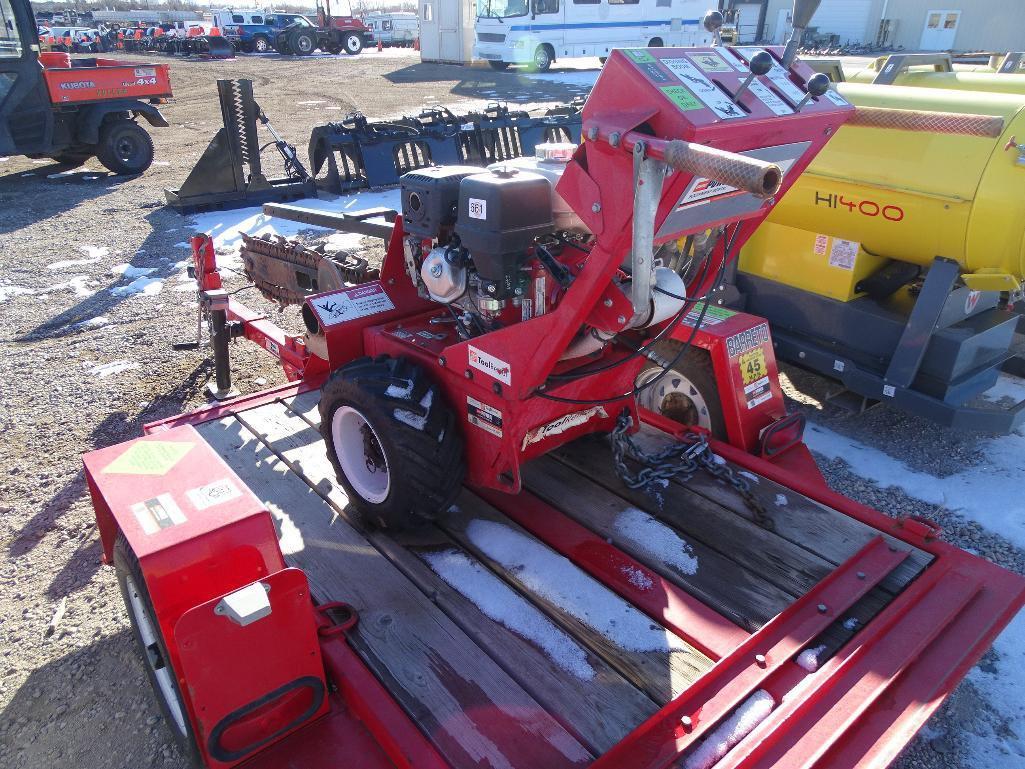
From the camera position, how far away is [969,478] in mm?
3910

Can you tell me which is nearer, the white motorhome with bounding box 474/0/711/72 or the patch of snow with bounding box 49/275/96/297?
the patch of snow with bounding box 49/275/96/297

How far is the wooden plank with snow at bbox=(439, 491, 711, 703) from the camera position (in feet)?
7.41

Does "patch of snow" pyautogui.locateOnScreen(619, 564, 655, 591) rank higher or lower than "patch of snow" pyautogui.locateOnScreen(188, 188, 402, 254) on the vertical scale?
higher

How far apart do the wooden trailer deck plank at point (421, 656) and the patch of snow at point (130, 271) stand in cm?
457

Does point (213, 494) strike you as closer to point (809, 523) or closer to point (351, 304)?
point (351, 304)

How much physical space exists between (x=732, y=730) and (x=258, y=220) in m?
7.88

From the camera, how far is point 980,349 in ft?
13.6

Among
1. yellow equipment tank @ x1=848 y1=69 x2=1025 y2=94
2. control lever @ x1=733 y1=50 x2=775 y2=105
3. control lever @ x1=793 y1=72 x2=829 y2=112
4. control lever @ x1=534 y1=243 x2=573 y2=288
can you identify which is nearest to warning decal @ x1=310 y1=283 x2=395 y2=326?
control lever @ x1=534 y1=243 x2=573 y2=288

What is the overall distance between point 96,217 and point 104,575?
22.2 ft

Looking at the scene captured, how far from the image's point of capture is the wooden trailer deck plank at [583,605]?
2.26 m

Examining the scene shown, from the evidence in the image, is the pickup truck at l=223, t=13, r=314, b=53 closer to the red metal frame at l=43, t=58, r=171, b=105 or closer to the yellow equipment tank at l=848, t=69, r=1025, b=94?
the red metal frame at l=43, t=58, r=171, b=105

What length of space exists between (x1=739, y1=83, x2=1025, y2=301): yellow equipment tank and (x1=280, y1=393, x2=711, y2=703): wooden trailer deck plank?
8.91 feet

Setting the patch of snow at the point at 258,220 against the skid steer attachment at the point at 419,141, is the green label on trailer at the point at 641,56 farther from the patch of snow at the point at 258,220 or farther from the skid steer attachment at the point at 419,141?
the skid steer attachment at the point at 419,141

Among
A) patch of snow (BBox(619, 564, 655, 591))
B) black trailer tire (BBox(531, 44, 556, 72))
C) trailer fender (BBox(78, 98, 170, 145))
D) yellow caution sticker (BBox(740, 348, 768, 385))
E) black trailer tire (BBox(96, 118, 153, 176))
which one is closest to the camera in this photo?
patch of snow (BBox(619, 564, 655, 591))
